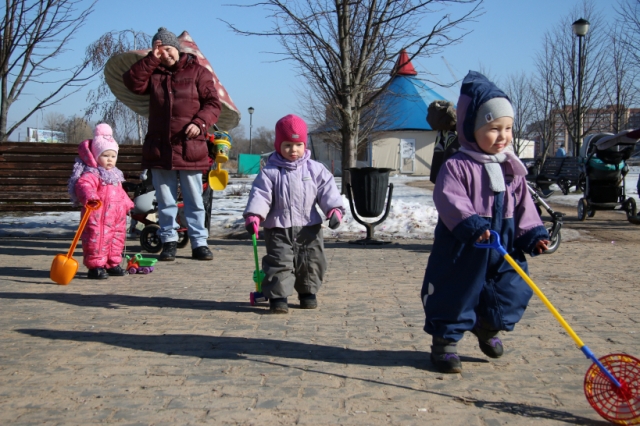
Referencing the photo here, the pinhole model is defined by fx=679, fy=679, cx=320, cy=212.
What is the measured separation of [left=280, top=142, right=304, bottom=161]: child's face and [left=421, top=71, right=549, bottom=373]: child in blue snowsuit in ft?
5.10

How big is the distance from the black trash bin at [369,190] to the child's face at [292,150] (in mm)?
4383

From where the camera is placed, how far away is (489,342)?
3.76 m

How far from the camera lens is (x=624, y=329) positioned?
175 inches

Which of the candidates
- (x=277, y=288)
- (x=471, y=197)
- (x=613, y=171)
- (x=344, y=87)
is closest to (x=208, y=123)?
(x=277, y=288)

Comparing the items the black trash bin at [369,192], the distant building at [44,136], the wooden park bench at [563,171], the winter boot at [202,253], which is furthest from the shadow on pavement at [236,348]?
the distant building at [44,136]

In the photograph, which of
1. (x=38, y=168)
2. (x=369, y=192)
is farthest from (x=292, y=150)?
(x=38, y=168)

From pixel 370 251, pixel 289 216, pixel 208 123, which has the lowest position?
pixel 370 251

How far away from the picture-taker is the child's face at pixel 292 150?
195 inches

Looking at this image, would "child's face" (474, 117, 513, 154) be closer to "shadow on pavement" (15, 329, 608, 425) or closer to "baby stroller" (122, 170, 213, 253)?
"shadow on pavement" (15, 329, 608, 425)

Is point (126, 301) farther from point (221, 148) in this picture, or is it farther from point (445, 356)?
point (445, 356)

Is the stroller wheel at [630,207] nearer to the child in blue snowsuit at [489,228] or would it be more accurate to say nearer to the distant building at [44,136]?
the child in blue snowsuit at [489,228]

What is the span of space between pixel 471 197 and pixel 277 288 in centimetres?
179

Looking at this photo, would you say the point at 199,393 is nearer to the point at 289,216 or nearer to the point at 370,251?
the point at 289,216

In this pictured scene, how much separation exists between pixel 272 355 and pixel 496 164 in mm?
1631
